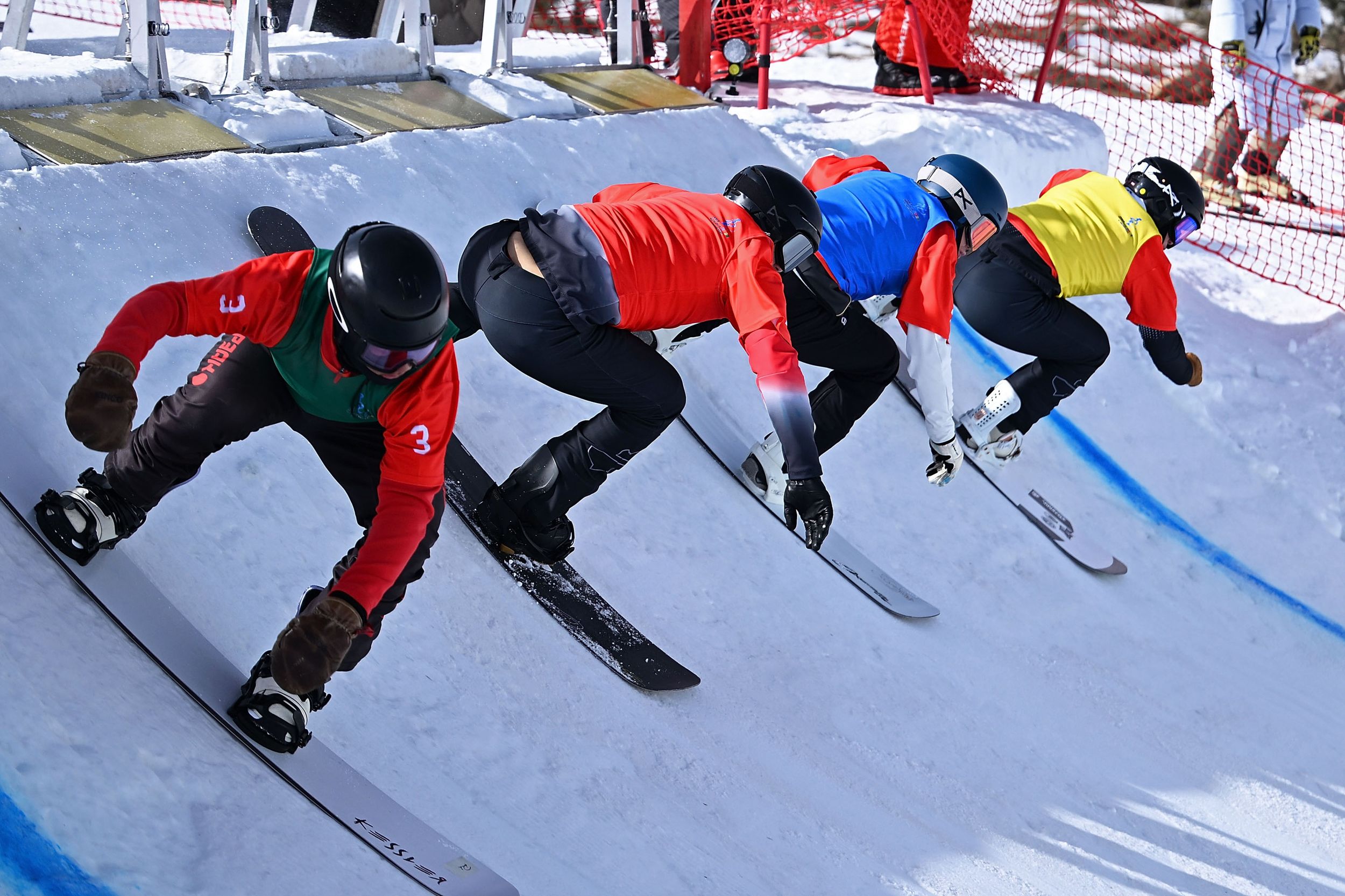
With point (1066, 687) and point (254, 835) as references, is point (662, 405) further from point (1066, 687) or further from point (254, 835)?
point (1066, 687)

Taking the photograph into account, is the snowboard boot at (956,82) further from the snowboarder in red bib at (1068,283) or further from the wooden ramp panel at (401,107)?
the wooden ramp panel at (401,107)

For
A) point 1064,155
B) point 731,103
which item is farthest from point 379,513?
point 1064,155

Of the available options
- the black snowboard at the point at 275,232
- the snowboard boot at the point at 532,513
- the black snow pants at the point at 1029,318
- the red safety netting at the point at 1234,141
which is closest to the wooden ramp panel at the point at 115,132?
the black snowboard at the point at 275,232

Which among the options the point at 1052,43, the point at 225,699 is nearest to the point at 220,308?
the point at 225,699

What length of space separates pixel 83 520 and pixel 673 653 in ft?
5.73

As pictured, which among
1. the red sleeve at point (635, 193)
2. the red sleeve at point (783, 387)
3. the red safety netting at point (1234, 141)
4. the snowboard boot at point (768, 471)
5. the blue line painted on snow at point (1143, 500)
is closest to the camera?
the red sleeve at point (783, 387)

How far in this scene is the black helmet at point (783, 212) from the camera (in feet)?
10.9

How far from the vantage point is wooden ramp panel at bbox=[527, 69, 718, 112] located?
588cm

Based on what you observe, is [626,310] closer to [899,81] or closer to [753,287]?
[753,287]

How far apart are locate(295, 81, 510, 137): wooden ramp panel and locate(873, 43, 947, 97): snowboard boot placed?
13.0 feet

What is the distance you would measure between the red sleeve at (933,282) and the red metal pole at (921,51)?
3839 mm

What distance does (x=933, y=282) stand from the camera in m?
3.74

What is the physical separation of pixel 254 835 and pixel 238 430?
0.91 meters

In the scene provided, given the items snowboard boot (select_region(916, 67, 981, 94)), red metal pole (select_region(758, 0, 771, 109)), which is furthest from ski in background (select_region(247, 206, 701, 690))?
snowboard boot (select_region(916, 67, 981, 94))
